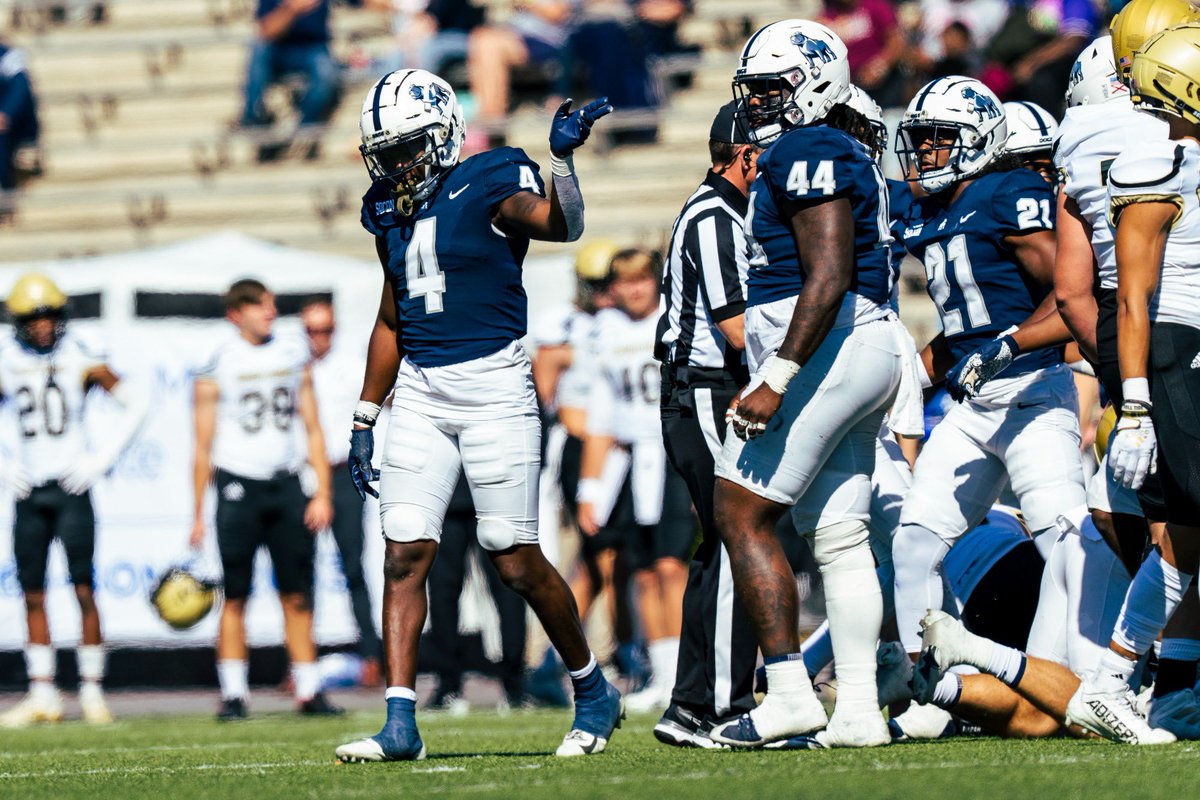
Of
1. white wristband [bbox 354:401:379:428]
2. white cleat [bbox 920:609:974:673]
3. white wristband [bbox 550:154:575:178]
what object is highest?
white wristband [bbox 550:154:575:178]

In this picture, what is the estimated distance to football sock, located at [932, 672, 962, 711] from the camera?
224 inches

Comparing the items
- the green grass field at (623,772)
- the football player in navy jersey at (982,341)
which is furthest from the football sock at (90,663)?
the football player in navy jersey at (982,341)

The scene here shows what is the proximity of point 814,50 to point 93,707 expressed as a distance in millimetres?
5467

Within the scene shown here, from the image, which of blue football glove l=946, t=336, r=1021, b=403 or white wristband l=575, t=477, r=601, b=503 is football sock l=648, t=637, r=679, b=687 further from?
blue football glove l=946, t=336, r=1021, b=403

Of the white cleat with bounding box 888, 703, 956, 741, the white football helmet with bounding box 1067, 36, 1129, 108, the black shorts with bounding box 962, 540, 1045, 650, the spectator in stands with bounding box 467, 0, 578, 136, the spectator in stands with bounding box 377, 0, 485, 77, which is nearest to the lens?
the white cleat with bounding box 888, 703, 956, 741

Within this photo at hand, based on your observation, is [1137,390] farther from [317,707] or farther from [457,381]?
[317,707]

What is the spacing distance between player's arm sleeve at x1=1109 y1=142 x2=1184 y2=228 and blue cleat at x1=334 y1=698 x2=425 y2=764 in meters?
2.46

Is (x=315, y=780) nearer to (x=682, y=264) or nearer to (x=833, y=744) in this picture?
(x=833, y=744)

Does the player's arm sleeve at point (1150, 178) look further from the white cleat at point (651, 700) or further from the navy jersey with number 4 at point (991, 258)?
the white cleat at point (651, 700)

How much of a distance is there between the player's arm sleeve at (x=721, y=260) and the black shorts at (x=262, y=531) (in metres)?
4.02

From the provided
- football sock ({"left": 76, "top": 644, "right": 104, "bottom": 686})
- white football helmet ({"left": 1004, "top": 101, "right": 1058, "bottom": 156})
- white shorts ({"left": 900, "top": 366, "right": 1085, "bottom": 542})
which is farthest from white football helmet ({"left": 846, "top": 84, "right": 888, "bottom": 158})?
football sock ({"left": 76, "top": 644, "right": 104, "bottom": 686})

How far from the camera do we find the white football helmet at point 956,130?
6.59 m

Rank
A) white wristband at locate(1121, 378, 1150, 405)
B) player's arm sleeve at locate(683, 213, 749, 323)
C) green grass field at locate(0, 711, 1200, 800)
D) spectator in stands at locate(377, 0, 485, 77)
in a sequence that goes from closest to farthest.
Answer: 1. green grass field at locate(0, 711, 1200, 800)
2. white wristband at locate(1121, 378, 1150, 405)
3. player's arm sleeve at locate(683, 213, 749, 323)
4. spectator in stands at locate(377, 0, 485, 77)

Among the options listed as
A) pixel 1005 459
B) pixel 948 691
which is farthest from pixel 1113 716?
pixel 1005 459
